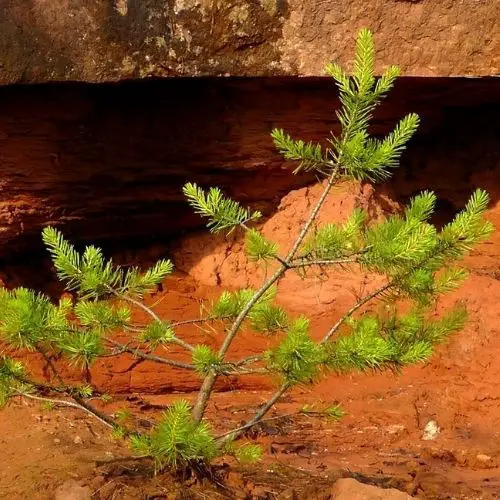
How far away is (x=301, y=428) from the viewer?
4.60 m

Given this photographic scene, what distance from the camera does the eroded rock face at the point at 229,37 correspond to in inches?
170

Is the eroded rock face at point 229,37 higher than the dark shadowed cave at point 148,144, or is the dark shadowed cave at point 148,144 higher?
the eroded rock face at point 229,37

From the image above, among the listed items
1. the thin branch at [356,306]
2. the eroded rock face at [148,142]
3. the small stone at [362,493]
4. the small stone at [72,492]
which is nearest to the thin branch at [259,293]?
the thin branch at [356,306]

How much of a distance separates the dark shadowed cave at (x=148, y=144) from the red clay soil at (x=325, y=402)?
0.35 m

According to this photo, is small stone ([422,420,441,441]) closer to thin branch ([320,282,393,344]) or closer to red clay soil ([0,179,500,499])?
red clay soil ([0,179,500,499])

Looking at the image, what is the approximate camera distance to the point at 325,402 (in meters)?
4.82

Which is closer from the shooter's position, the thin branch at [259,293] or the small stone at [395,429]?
the thin branch at [259,293]

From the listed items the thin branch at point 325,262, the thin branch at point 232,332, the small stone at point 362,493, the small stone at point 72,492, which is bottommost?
the small stone at point 72,492

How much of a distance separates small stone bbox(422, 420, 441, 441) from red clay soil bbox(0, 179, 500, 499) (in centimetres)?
3

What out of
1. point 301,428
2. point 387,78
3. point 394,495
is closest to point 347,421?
point 301,428

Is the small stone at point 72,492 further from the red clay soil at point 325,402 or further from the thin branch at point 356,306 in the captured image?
the thin branch at point 356,306

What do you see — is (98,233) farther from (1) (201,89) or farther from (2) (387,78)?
(2) (387,78)

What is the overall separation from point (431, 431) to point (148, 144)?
2.09m

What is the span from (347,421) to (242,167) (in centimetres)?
158
